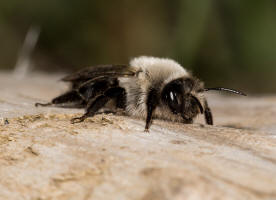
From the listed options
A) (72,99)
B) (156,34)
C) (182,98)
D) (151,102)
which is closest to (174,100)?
(182,98)

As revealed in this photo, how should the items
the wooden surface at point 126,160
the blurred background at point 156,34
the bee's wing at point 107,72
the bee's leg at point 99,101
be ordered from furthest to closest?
1. the blurred background at point 156,34
2. the bee's wing at point 107,72
3. the bee's leg at point 99,101
4. the wooden surface at point 126,160

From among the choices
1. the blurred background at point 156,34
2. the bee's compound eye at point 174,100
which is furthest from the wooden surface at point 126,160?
the blurred background at point 156,34

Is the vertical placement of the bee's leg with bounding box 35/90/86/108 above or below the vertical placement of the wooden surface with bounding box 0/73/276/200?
above

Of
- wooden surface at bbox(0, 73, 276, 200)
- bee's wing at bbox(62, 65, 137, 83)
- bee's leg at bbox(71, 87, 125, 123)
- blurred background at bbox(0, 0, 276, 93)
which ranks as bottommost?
wooden surface at bbox(0, 73, 276, 200)

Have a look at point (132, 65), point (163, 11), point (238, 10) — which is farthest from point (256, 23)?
point (132, 65)

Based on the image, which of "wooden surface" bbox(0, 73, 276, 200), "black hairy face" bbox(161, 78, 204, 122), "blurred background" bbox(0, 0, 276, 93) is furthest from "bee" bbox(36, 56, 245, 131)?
"blurred background" bbox(0, 0, 276, 93)

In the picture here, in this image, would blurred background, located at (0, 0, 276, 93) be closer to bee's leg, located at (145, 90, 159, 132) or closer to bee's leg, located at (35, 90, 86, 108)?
bee's leg, located at (35, 90, 86, 108)

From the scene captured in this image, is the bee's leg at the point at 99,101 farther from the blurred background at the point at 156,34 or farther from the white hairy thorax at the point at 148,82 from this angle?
the blurred background at the point at 156,34
